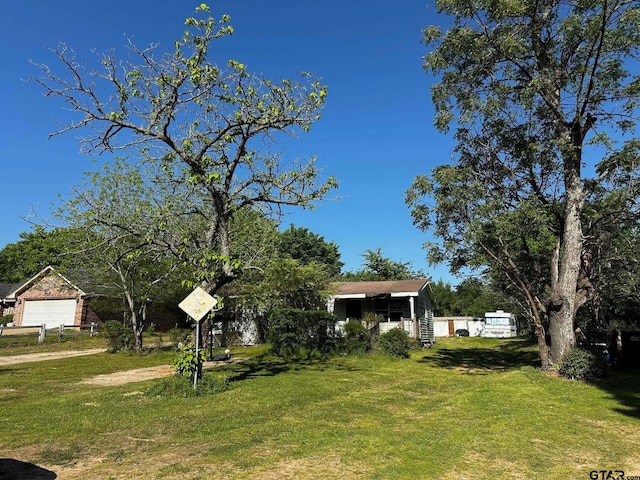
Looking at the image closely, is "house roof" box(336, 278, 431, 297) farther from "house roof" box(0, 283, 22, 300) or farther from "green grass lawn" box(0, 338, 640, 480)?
"house roof" box(0, 283, 22, 300)

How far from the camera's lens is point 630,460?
4941 mm

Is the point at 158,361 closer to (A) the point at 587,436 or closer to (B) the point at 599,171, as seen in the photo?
(A) the point at 587,436

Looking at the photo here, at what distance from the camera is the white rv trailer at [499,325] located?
117 feet

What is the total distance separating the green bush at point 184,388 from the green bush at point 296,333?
26.0ft

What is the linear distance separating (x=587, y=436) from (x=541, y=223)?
767cm

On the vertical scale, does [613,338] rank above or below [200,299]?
below

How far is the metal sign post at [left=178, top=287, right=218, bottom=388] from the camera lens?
912 cm

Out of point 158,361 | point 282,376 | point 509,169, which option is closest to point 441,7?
point 509,169

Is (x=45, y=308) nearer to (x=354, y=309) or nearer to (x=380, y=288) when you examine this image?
(x=354, y=309)

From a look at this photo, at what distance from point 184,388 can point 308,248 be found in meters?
36.6

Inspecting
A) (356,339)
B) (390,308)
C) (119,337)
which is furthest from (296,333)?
(390,308)

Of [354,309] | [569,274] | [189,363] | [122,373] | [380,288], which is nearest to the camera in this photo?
[189,363]

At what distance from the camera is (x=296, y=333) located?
57.5 ft

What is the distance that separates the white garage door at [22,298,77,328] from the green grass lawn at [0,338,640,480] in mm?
23499
